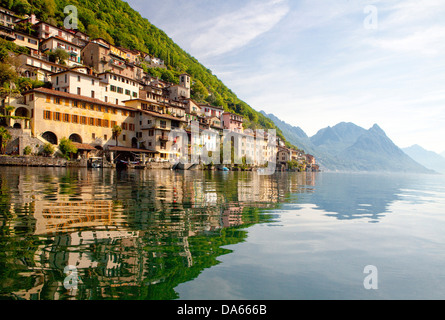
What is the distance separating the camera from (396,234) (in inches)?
353

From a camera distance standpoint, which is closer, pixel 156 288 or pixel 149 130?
pixel 156 288

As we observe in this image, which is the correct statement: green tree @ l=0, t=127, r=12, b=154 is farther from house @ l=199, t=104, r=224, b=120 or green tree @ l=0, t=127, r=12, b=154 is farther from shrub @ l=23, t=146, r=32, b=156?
house @ l=199, t=104, r=224, b=120

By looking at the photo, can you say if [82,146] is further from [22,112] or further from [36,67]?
[36,67]

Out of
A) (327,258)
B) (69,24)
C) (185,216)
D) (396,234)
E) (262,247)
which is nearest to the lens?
Result: (327,258)

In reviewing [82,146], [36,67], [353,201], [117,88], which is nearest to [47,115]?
[82,146]

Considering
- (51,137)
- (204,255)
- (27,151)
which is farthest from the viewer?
(51,137)

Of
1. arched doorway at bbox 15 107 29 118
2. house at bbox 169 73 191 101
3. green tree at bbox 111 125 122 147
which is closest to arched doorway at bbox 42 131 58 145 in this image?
arched doorway at bbox 15 107 29 118

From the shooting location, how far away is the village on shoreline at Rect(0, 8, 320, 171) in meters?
49.8

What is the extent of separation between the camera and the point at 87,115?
198 ft

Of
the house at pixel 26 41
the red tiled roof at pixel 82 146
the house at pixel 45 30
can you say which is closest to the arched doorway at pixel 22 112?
the red tiled roof at pixel 82 146

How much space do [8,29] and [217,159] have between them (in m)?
61.1

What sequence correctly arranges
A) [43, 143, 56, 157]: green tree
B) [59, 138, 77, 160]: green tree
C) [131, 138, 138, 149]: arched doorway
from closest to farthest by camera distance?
[43, 143, 56, 157]: green tree
[59, 138, 77, 160]: green tree
[131, 138, 138, 149]: arched doorway

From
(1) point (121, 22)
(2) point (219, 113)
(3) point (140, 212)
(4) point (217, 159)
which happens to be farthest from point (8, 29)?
(1) point (121, 22)

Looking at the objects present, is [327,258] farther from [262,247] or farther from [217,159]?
[217,159]
